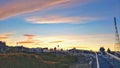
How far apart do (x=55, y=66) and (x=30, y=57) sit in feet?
130

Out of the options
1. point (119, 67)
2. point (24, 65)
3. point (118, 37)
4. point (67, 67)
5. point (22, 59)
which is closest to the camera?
point (119, 67)

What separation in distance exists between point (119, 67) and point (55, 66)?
219 feet

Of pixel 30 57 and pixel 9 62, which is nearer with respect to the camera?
pixel 9 62

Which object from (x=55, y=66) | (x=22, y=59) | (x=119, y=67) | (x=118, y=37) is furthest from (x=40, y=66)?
(x=119, y=67)

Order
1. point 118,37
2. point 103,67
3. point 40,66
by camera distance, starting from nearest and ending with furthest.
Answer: point 103,67 → point 118,37 → point 40,66

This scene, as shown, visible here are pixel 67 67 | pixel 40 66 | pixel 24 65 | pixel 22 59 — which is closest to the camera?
pixel 67 67

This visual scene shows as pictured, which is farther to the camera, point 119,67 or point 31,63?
point 31,63

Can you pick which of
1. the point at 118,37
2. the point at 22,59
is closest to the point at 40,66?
the point at 22,59

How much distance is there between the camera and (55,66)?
132250 mm

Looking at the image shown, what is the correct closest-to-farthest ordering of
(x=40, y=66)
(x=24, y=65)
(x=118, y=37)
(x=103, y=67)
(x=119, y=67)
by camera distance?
(x=119, y=67)
(x=103, y=67)
(x=118, y=37)
(x=40, y=66)
(x=24, y=65)

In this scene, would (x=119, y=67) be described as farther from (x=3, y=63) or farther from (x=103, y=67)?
(x=3, y=63)

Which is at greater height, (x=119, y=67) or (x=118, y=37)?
(x=118, y=37)

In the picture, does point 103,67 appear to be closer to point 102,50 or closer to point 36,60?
point 36,60

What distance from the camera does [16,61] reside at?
157m
